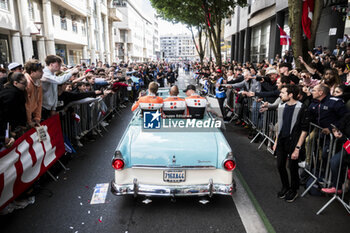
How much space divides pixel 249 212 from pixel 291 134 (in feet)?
4.40

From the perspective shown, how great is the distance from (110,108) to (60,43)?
23.4 meters

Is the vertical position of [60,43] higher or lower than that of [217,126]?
higher

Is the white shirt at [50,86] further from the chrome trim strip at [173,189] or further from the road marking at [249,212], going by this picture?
the road marking at [249,212]

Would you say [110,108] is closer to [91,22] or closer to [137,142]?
[137,142]

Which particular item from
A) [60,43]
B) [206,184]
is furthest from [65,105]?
[60,43]

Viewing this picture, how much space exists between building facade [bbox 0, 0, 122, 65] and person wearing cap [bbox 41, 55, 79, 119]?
10258 mm

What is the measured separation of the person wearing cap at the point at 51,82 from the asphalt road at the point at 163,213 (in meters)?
1.44

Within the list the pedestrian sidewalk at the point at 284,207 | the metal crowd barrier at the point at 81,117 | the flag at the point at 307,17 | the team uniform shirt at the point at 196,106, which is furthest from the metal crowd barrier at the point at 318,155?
the flag at the point at 307,17

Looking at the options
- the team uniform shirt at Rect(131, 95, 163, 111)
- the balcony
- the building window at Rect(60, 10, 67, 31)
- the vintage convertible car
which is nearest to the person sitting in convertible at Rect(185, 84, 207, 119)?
the team uniform shirt at Rect(131, 95, 163, 111)

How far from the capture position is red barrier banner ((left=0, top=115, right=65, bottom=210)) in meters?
3.74

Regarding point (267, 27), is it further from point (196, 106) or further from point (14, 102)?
point (14, 102)

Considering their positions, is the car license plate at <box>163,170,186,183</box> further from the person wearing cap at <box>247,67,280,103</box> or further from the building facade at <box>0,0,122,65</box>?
the building facade at <box>0,0,122,65</box>

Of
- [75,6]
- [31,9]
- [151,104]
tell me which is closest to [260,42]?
[75,6]

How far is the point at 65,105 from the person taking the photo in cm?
611
